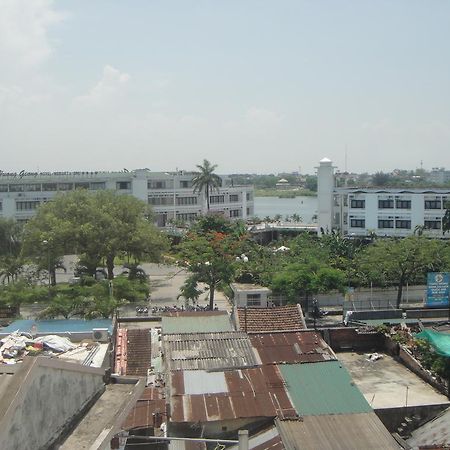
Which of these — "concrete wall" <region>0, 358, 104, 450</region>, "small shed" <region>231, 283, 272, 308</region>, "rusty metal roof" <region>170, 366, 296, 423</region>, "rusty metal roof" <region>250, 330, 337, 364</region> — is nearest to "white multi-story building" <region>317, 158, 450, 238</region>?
"small shed" <region>231, 283, 272, 308</region>

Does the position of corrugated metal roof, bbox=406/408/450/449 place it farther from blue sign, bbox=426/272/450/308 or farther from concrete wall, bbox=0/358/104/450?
blue sign, bbox=426/272/450/308

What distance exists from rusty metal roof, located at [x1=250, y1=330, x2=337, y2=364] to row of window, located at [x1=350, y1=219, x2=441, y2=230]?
35.3 metres

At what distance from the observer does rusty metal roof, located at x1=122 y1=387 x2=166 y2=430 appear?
1434 cm

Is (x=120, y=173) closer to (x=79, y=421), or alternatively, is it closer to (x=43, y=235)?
(x=43, y=235)

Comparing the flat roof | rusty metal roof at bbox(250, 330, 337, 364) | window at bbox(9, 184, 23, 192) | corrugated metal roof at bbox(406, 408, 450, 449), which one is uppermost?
window at bbox(9, 184, 23, 192)

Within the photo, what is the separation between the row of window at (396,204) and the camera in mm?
51375

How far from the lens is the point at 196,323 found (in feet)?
71.4

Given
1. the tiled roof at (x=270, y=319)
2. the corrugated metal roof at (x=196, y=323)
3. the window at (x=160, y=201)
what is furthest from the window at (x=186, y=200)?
the tiled roof at (x=270, y=319)

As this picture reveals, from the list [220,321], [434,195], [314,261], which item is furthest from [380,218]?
[220,321]

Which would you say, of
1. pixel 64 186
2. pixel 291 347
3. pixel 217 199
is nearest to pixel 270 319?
pixel 291 347

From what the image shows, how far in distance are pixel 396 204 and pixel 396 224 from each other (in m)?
1.82

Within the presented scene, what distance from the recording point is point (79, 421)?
24.3 ft

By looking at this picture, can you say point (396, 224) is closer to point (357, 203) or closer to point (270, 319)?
point (357, 203)

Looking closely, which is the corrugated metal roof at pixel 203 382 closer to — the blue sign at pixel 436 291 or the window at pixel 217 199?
the blue sign at pixel 436 291
